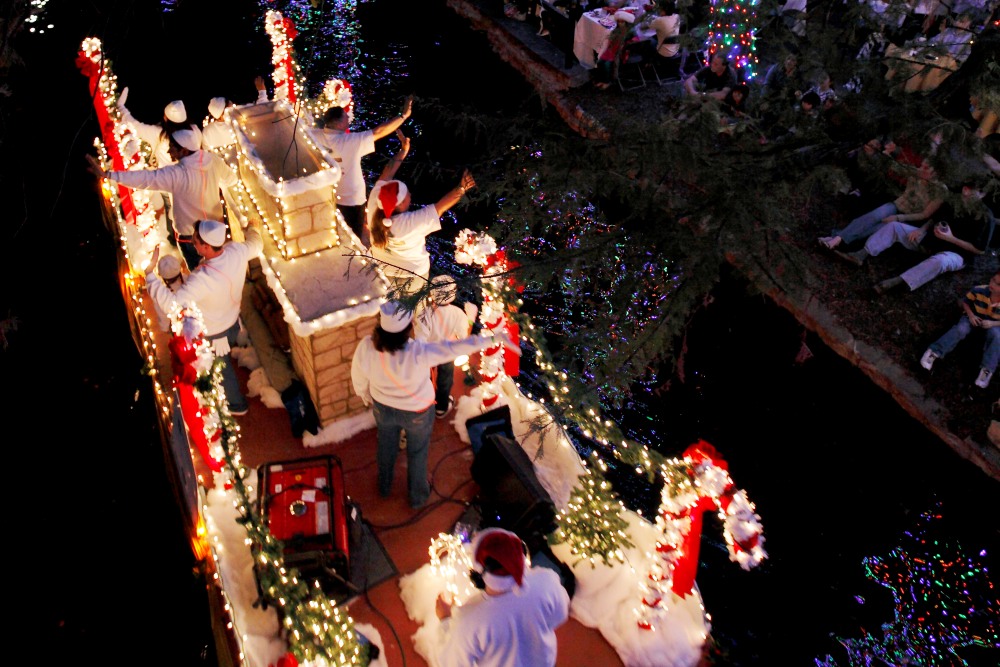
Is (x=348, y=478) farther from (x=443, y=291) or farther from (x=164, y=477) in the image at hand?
(x=164, y=477)

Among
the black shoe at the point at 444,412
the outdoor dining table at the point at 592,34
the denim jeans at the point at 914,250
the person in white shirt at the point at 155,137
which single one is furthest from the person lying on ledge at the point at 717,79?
the person in white shirt at the point at 155,137

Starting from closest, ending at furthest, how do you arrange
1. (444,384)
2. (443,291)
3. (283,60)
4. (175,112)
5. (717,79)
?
1. (443,291)
2. (444,384)
3. (175,112)
4. (283,60)
5. (717,79)

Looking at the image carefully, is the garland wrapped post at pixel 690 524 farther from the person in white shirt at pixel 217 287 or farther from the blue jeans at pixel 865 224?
the blue jeans at pixel 865 224

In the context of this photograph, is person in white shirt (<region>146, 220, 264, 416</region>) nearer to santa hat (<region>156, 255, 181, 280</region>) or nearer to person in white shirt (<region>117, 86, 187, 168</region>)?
santa hat (<region>156, 255, 181, 280</region>)

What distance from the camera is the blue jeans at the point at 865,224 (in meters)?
8.39

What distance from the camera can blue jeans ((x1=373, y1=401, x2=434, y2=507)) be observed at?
468cm

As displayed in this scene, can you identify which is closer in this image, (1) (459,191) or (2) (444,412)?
(1) (459,191)

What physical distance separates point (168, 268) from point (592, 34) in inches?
332

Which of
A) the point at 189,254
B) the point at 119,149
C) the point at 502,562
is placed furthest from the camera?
the point at 119,149

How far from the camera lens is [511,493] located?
4.82m

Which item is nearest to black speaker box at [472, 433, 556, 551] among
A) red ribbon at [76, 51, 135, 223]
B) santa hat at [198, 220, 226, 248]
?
santa hat at [198, 220, 226, 248]

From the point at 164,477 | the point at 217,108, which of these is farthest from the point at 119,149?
the point at 164,477

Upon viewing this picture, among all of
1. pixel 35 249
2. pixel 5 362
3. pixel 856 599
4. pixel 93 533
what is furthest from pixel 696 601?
pixel 35 249

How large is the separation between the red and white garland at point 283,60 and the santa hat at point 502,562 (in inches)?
216
